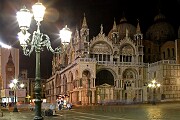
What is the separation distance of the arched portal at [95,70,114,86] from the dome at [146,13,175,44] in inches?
784

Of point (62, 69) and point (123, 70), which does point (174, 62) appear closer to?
point (123, 70)

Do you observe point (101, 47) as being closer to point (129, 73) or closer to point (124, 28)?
point (129, 73)

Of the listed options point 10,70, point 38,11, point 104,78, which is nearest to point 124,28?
point 104,78

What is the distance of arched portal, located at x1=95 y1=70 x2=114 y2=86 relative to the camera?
222ft

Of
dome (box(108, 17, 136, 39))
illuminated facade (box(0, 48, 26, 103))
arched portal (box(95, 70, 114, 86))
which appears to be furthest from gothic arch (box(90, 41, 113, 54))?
illuminated facade (box(0, 48, 26, 103))

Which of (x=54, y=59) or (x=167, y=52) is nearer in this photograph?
(x=167, y=52)

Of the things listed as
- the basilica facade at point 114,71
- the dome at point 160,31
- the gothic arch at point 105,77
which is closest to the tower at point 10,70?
the basilica facade at point 114,71

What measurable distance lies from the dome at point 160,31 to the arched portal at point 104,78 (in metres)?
19.9

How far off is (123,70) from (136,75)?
135 inches

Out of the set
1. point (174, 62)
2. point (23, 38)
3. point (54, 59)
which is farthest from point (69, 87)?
point (23, 38)

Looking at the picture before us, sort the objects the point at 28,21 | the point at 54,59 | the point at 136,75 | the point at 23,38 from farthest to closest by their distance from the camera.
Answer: the point at 54,59, the point at 136,75, the point at 23,38, the point at 28,21

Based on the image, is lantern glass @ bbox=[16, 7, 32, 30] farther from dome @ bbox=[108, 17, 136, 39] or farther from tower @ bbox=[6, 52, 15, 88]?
dome @ bbox=[108, 17, 136, 39]

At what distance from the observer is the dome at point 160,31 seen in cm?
8362

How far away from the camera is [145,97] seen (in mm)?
69250
